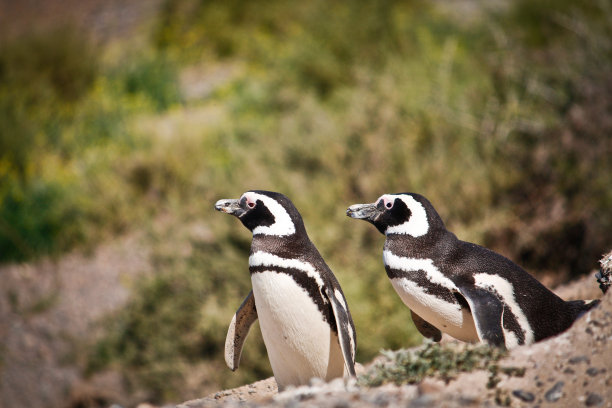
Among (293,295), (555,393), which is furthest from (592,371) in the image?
(293,295)

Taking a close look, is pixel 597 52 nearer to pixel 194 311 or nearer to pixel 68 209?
pixel 194 311

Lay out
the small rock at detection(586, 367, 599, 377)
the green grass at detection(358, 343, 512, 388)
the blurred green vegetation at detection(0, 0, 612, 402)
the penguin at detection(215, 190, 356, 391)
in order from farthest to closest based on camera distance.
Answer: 1. the blurred green vegetation at detection(0, 0, 612, 402)
2. the penguin at detection(215, 190, 356, 391)
3. the green grass at detection(358, 343, 512, 388)
4. the small rock at detection(586, 367, 599, 377)

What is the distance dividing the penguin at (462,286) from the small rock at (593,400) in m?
0.51

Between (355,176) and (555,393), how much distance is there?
4.24 m

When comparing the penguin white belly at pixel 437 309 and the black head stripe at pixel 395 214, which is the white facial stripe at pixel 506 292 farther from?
the black head stripe at pixel 395 214

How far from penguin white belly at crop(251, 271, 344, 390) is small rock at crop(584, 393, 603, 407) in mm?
1181

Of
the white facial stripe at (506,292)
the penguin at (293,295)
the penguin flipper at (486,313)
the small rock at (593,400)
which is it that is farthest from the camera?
the penguin at (293,295)

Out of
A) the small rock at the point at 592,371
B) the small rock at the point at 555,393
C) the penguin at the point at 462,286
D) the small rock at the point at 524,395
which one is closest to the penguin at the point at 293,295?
the penguin at the point at 462,286

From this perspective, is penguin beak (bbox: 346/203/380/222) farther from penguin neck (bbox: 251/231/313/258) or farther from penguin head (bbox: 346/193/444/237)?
penguin neck (bbox: 251/231/313/258)

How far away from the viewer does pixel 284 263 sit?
2768 mm

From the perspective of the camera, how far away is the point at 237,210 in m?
2.87

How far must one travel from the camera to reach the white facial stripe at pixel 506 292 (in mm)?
2543

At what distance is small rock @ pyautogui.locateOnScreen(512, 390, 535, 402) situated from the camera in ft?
6.84

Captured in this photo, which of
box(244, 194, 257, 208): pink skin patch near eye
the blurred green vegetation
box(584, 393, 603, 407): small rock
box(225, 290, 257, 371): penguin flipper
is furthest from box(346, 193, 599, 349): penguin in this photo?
the blurred green vegetation
